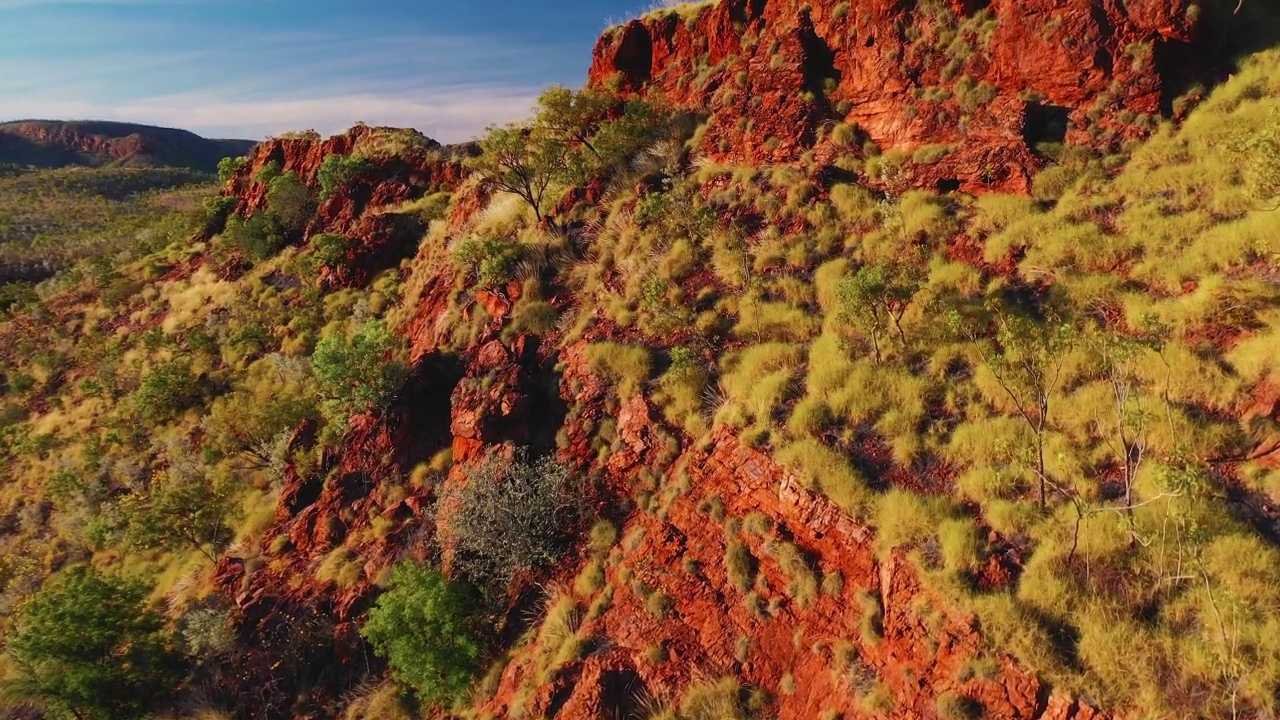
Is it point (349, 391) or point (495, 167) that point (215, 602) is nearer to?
point (349, 391)

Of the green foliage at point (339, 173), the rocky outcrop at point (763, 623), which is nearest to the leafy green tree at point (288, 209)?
the green foliage at point (339, 173)

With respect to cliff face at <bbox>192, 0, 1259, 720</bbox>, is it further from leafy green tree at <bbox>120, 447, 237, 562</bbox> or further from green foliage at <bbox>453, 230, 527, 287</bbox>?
leafy green tree at <bbox>120, 447, 237, 562</bbox>

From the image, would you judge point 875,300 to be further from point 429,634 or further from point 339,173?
point 339,173

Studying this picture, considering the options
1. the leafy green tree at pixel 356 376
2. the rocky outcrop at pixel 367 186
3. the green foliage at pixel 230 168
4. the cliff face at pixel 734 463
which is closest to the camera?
the cliff face at pixel 734 463

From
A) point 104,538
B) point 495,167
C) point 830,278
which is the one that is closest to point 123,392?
point 104,538

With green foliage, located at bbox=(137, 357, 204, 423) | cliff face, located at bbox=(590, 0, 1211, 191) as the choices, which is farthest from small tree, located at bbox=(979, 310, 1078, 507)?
green foliage, located at bbox=(137, 357, 204, 423)

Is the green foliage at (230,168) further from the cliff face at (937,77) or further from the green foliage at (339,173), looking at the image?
the cliff face at (937,77)

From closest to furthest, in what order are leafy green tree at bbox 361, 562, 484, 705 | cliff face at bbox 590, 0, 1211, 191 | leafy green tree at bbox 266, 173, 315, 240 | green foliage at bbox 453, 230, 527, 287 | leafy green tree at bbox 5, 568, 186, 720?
leafy green tree at bbox 361, 562, 484, 705 < leafy green tree at bbox 5, 568, 186, 720 < cliff face at bbox 590, 0, 1211, 191 < green foliage at bbox 453, 230, 527, 287 < leafy green tree at bbox 266, 173, 315, 240
